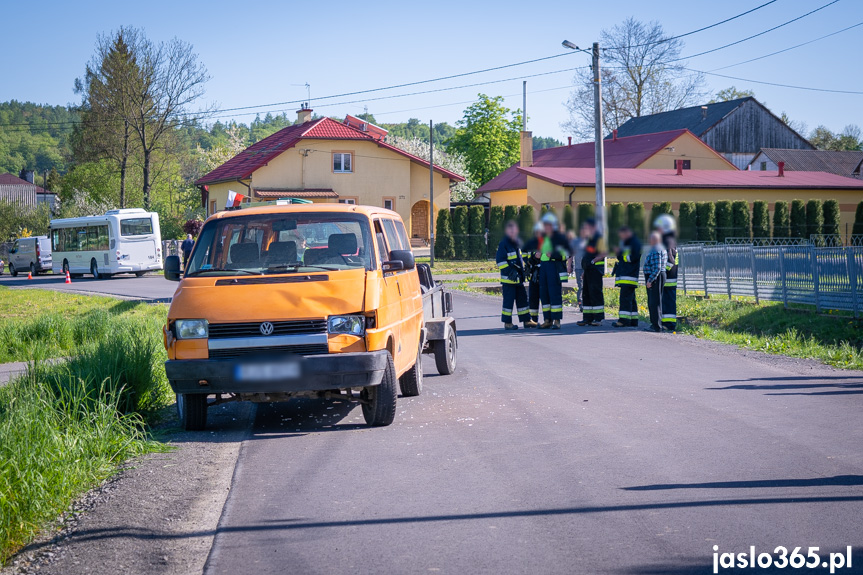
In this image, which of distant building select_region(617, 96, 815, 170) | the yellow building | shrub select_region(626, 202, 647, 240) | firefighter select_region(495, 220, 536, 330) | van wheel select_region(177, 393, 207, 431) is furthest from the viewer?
distant building select_region(617, 96, 815, 170)

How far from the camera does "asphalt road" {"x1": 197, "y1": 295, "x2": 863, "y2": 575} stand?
493 cm

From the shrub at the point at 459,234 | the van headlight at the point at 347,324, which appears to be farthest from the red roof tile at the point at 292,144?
the van headlight at the point at 347,324

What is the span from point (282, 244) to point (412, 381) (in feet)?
7.58

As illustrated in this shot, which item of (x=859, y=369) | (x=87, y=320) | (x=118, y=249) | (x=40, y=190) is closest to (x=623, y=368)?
(x=859, y=369)

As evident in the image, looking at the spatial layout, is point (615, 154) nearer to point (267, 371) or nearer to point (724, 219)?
point (724, 219)

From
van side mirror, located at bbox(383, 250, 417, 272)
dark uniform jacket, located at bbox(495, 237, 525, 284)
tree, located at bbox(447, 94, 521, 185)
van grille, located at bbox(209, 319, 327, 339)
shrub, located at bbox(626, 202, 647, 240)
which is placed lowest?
van grille, located at bbox(209, 319, 327, 339)

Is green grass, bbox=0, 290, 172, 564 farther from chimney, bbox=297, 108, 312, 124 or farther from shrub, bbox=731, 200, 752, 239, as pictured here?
chimney, bbox=297, 108, 312, 124

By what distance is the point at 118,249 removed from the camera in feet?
139

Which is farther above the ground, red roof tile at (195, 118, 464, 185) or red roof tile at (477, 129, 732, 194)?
red roof tile at (195, 118, 464, 185)

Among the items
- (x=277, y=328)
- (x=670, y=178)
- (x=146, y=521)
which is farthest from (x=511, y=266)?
(x=670, y=178)

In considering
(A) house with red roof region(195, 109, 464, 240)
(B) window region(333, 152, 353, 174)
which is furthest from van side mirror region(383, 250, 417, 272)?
(B) window region(333, 152, 353, 174)

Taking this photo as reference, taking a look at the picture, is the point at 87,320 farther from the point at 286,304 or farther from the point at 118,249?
the point at 118,249

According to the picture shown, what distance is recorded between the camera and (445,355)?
11508 millimetres

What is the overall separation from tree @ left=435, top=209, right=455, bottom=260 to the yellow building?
3440cm
